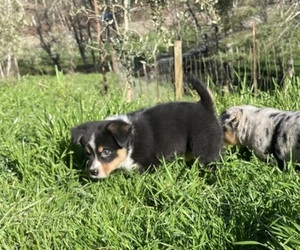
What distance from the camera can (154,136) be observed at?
4.92m

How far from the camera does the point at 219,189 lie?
399cm

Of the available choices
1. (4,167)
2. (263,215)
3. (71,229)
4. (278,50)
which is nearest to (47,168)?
(4,167)

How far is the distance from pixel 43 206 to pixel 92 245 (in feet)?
2.77

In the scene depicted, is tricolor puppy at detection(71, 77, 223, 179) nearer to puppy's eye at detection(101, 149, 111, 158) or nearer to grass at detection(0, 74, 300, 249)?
puppy's eye at detection(101, 149, 111, 158)

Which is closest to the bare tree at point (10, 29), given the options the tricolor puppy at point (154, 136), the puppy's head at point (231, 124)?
the puppy's head at point (231, 124)

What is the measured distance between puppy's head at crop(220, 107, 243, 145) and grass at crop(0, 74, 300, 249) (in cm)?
25

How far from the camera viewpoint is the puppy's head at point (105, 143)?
4.57 meters

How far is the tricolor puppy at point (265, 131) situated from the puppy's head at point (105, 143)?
1277mm

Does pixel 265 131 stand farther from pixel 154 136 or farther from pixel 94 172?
pixel 94 172

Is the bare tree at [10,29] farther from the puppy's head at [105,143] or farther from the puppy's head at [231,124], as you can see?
the puppy's head at [105,143]

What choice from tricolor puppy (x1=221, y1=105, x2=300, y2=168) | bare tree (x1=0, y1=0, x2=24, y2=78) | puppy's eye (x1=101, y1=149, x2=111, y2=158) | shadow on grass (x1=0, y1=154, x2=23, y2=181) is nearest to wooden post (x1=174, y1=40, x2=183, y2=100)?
tricolor puppy (x1=221, y1=105, x2=300, y2=168)

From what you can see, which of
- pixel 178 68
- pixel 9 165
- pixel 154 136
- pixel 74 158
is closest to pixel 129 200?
pixel 154 136

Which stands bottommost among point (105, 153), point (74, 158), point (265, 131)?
point (74, 158)

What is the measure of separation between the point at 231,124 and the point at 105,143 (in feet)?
5.12
